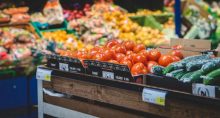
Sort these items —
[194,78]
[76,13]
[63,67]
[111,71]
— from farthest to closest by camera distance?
[76,13]
[63,67]
[111,71]
[194,78]

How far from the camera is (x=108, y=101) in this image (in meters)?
3.04

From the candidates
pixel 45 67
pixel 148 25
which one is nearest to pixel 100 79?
pixel 45 67

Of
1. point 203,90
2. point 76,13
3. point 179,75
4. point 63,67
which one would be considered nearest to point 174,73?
point 179,75

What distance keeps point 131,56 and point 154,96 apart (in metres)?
0.68

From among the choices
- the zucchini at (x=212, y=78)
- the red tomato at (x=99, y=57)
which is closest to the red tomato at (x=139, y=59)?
the red tomato at (x=99, y=57)

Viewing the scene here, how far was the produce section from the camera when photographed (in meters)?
2.61

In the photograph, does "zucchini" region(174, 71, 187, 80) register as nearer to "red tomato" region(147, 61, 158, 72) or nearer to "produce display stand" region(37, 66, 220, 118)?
"produce display stand" region(37, 66, 220, 118)

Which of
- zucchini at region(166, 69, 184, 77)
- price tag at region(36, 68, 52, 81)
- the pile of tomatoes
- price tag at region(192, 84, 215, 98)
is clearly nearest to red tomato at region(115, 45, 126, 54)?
the pile of tomatoes

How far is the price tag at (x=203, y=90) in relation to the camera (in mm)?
2427

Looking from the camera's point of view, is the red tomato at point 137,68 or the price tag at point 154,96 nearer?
the price tag at point 154,96

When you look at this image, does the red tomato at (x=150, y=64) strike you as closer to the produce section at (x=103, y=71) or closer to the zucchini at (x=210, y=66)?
the produce section at (x=103, y=71)

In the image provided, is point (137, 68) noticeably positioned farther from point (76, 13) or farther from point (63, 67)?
point (76, 13)

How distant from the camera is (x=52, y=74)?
350cm

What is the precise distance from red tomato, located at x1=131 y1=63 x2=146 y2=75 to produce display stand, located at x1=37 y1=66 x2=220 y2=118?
19 cm
